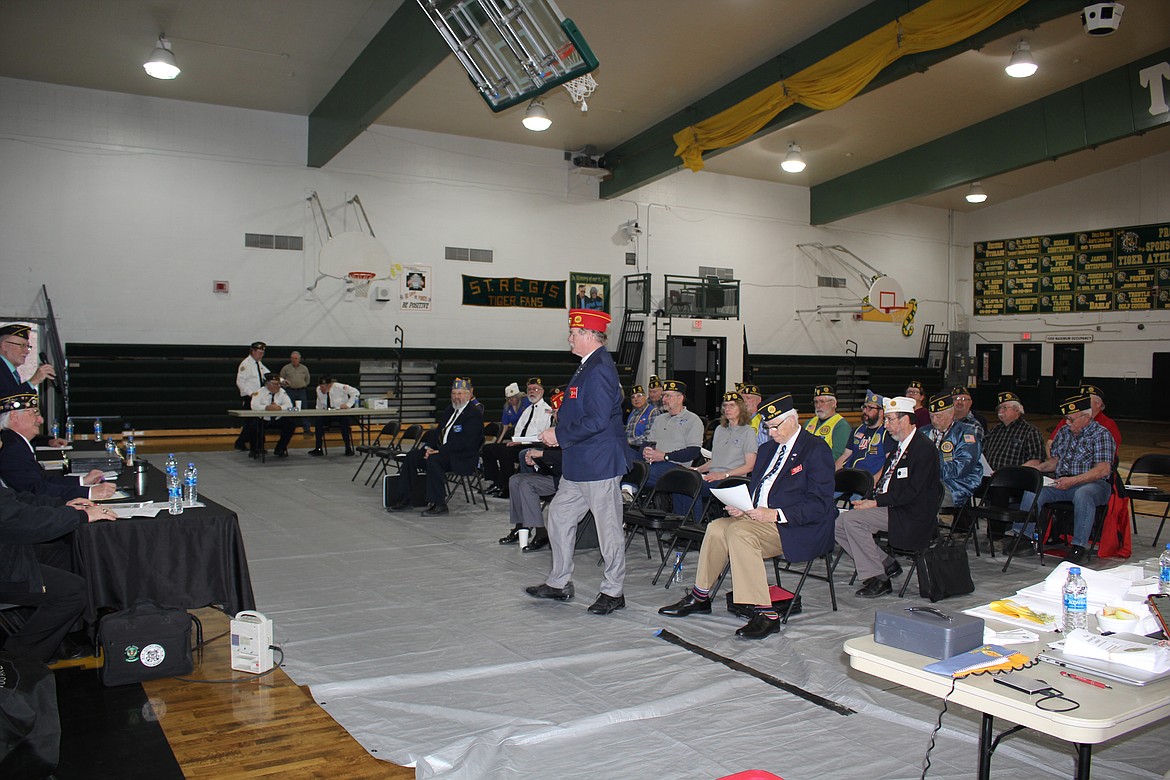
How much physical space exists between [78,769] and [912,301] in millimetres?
20738

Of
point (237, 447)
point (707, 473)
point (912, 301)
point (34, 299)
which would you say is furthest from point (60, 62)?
point (912, 301)

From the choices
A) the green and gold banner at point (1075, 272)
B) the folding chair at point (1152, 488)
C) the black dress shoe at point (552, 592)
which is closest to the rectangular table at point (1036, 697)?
the black dress shoe at point (552, 592)

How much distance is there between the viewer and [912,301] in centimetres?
2083

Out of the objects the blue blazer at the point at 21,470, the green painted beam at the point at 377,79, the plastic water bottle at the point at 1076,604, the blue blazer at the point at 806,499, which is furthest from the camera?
the green painted beam at the point at 377,79

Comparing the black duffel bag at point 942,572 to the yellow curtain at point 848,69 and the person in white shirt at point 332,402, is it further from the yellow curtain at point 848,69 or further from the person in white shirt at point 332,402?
the person in white shirt at point 332,402

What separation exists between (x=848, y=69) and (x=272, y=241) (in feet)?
31.8

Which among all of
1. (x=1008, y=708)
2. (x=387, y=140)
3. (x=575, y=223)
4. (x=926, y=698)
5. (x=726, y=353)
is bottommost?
(x=926, y=698)

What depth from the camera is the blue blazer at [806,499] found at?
4.66 meters

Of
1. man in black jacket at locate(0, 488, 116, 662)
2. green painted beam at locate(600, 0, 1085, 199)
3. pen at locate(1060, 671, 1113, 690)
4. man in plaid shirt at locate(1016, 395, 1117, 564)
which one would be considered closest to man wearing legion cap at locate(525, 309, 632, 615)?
man in black jacket at locate(0, 488, 116, 662)

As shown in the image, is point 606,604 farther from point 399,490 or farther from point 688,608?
point 399,490

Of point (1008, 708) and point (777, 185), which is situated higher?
point (777, 185)

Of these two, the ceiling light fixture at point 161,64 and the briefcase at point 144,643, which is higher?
the ceiling light fixture at point 161,64

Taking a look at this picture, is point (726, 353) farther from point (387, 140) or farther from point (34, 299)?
point (34, 299)

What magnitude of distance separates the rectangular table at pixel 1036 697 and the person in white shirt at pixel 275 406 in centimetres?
1064
